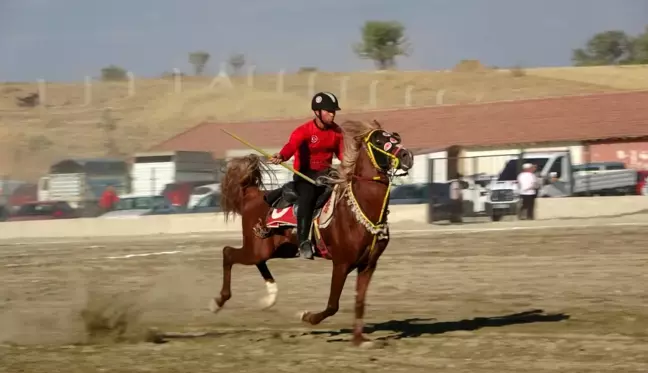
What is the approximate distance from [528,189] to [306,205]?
2023 centimetres

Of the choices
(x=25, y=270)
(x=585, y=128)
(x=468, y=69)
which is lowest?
(x=25, y=270)

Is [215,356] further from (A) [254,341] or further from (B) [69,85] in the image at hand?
(B) [69,85]

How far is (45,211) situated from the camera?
3566 centimetres

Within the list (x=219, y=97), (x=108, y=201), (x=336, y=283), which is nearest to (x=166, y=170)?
(x=108, y=201)

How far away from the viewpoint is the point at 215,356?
10406 millimetres

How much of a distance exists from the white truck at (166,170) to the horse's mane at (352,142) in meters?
26.0

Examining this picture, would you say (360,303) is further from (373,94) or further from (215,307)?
(373,94)

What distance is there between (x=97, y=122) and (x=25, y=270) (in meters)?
52.8

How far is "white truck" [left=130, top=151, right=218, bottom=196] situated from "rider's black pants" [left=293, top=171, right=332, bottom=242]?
25310 mm

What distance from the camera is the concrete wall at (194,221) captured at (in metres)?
31.4

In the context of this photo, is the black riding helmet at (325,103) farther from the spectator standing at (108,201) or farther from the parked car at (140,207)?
the spectator standing at (108,201)

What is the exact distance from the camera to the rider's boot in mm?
11539

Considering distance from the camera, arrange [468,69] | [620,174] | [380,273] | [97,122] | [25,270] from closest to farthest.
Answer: [380,273] → [25,270] → [620,174] → [97,122] → [468,69]

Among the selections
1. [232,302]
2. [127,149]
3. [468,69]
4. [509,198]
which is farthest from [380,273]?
[468,69]
